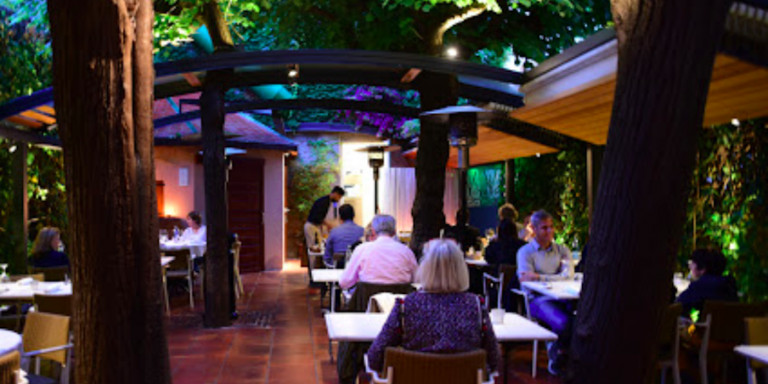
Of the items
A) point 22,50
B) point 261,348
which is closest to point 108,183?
point 261,348

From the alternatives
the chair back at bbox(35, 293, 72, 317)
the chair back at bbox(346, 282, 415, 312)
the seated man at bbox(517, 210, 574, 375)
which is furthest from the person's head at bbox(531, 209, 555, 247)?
the chair back at bbox(35, 293, 72, 317)

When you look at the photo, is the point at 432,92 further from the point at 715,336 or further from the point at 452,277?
the point at 452,277

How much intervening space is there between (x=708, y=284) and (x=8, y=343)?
4812mm

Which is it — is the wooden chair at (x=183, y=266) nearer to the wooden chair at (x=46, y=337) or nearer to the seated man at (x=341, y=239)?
the seated man at (x=341, y=239)

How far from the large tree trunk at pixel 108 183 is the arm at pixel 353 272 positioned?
10.9ft

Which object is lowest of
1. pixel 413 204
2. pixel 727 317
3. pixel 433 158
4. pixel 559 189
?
pixel 727 317

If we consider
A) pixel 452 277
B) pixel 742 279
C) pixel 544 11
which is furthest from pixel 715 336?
pixel 544 11

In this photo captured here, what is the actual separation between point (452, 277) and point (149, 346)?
1.59 metres

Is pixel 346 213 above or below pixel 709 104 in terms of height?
below

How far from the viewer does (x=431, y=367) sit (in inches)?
121

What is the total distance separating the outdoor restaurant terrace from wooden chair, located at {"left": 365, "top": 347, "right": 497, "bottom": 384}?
1cm

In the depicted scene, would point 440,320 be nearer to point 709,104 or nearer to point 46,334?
point 46,334

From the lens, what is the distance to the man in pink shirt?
19.1 feet

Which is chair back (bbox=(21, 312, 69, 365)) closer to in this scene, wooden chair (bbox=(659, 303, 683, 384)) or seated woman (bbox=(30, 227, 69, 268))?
seated woman (bbox=(30, 227, 69, 268))
